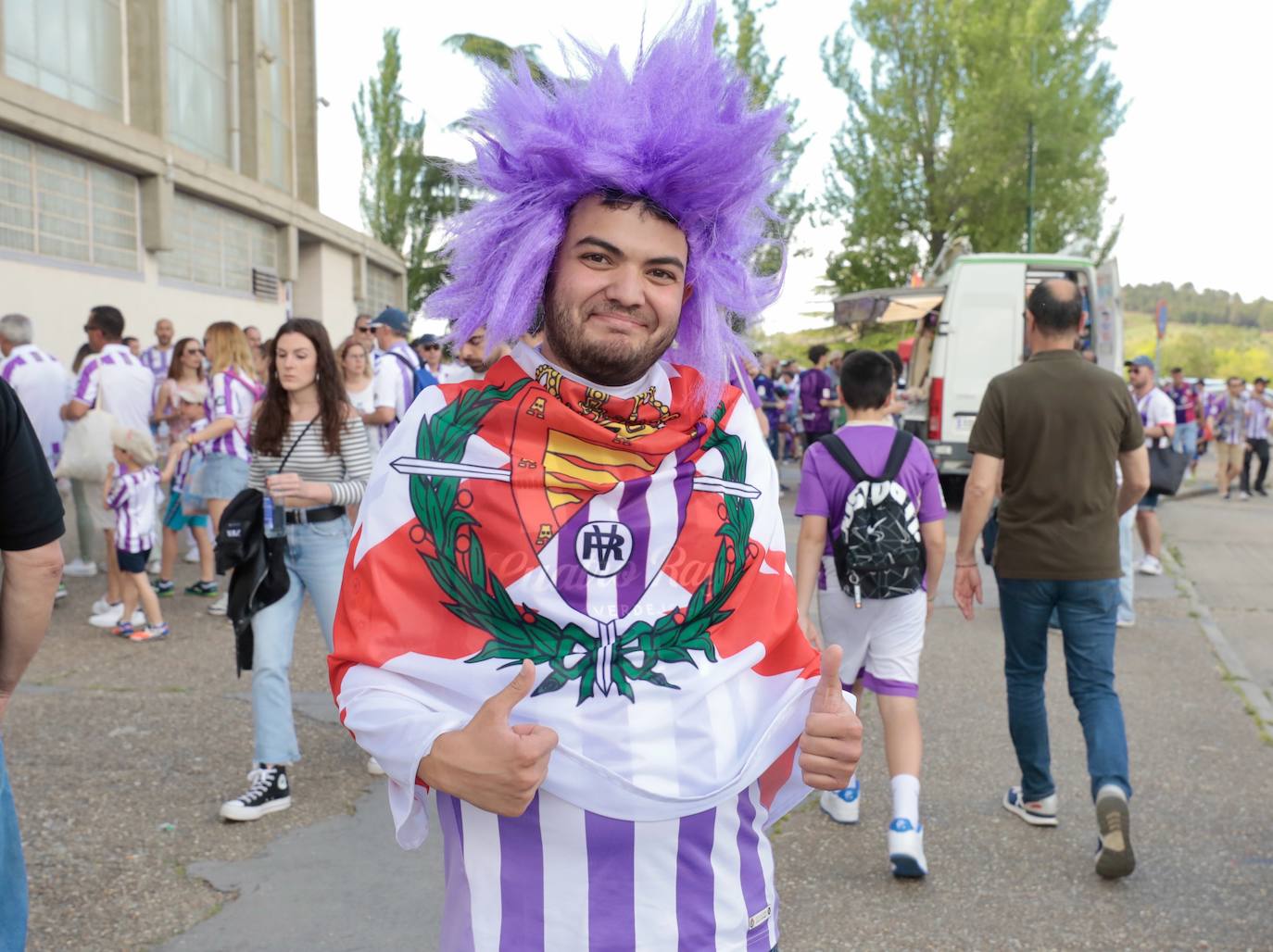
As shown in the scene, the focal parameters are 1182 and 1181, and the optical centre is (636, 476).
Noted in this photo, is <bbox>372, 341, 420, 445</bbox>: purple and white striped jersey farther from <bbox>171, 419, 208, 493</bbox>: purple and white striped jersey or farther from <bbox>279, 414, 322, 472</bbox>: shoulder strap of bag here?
<bbox>279, 414, 322, 472</bbox>: shoulder strap of bag

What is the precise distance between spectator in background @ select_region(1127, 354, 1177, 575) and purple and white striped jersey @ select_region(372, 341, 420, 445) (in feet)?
18.0

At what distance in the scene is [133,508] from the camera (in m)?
7.07

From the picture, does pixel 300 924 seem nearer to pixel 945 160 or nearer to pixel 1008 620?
pixel 1008 620

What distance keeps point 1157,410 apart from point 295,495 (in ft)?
24.1

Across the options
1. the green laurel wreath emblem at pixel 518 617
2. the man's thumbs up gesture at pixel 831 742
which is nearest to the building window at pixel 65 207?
the green laurel wreath emblem at pixel 518 617

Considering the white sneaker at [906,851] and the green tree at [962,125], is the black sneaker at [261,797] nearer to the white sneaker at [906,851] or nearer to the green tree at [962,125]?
the white sneaker at [906,851]

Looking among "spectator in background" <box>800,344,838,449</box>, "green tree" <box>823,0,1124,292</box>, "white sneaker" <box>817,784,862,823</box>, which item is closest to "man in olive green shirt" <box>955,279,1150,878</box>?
"white sneaker" <box>817,784,862,823</box>

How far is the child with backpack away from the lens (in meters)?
4.30

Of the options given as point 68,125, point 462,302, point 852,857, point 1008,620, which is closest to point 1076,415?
point 1008,620

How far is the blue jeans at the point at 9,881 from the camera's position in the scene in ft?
6.91

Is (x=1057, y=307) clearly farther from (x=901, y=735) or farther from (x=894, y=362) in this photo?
(x=901, y=735)

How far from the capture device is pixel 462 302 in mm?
2158

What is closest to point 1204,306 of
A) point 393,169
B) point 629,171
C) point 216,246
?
point 393,169

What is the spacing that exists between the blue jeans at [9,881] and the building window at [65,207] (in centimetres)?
1516
